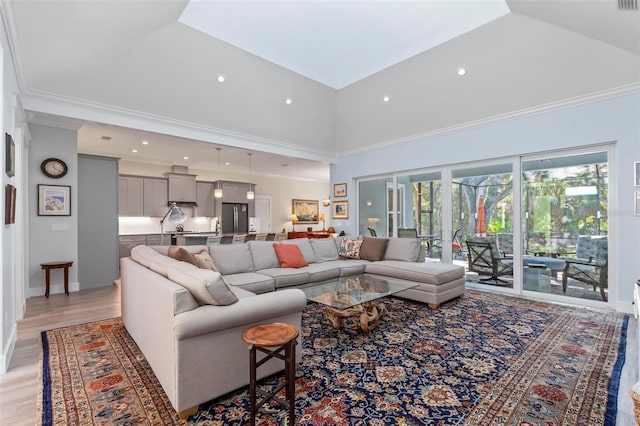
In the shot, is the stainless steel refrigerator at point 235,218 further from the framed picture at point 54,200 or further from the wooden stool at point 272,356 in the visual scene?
the wooden stool at point 272,356

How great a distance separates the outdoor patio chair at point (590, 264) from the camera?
416 cm

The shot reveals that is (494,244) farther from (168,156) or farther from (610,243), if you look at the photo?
(168,156)

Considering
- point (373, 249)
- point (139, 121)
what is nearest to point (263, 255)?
point (373, 249)

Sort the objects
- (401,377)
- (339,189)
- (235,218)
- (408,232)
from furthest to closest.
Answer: (235,218) < (339,189) < (408,232) < (401,377)

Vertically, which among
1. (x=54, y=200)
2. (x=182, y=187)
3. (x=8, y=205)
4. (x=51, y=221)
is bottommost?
(x=51, y=221)

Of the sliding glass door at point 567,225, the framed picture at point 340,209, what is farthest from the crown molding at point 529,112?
the framed picture at point 340,209

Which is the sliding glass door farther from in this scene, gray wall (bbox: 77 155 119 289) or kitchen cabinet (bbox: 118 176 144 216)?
kitchen cabinet (bbox: 118 176 144 216)

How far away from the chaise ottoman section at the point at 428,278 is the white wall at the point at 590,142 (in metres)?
1.96

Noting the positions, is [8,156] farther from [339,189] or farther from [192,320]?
[339,189]

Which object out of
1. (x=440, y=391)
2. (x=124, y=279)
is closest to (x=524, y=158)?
(x=440, y=391)

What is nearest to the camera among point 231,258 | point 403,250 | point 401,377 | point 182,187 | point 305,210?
point 401,377

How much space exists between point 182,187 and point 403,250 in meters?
6.22

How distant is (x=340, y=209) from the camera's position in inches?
303

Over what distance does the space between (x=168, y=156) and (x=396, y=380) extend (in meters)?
7.36
